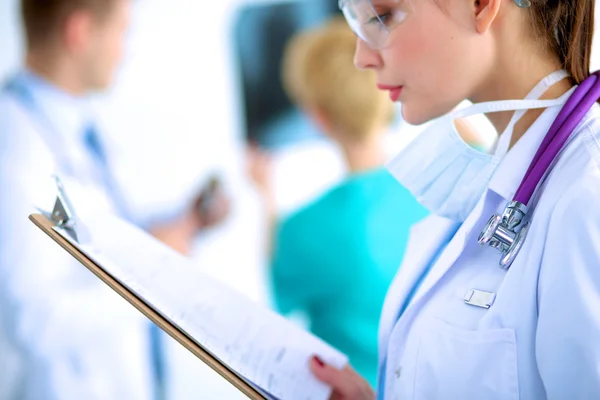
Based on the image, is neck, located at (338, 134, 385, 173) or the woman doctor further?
neck, located at (338, 134, 385, 173)

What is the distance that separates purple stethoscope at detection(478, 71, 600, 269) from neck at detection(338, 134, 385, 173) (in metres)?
1.60

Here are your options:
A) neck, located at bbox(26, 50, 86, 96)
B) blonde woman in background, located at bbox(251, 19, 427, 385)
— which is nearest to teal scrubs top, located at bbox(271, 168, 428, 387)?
blonde woman in background, located at bbox(251, 19, 427, 385)

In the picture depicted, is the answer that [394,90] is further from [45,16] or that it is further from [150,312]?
[45,16]

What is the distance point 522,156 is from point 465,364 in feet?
0.95

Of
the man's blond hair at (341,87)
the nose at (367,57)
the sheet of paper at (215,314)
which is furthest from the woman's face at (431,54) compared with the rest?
the man's blond hair at (341,87)

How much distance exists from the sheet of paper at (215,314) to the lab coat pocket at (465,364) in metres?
0.25

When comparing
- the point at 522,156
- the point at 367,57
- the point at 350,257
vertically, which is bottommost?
the point at 350,257

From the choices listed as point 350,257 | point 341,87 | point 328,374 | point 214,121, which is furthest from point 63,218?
point 214,121

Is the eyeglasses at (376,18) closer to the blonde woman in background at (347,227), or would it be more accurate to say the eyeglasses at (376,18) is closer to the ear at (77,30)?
the blonde woman in background at (347,227)

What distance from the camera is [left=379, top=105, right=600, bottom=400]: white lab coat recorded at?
31.0 inches

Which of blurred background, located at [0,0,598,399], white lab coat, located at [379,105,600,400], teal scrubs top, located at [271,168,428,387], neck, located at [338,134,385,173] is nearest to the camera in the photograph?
white lab coat, located at [379,105,600,400]

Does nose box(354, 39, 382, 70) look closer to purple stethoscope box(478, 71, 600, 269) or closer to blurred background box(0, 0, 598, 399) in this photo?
purple stethoscope box(478, 71, 600, 269)

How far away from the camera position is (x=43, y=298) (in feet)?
7.80

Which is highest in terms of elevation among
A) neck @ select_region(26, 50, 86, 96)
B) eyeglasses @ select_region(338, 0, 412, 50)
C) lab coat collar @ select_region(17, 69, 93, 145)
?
neck @ select_region(26, 50, 86, 96)
